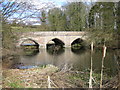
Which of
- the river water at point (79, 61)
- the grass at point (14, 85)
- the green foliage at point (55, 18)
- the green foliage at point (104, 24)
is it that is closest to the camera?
the grass at point (14, 85)

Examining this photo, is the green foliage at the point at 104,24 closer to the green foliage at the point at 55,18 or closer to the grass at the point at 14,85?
the green foliage at the point at 55,18

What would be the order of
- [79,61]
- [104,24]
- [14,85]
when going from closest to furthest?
[14,85]
[104,24]
[79,61]

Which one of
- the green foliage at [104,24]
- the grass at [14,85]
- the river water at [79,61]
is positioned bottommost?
the river water at [79,61]

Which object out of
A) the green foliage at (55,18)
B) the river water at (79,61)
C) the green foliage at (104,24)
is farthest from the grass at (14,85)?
the green foliage at (104,24)

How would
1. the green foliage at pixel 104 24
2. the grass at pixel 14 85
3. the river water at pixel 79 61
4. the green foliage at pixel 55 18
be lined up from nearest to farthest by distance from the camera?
the grass at pixel 14 85
the green foliage at pixel 55 18
the river water at pixel 79 61
the green foliage at pixel 104 24

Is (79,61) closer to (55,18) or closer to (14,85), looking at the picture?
(55,18)

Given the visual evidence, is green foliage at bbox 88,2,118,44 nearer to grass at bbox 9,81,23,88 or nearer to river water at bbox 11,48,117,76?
river water at bbox 11,48,117,76

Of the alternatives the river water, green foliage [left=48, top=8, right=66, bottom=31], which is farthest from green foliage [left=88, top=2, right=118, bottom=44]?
green foliage [left=48, top=8, right=66, bottom=31]

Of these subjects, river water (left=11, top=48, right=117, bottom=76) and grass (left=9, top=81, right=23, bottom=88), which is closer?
grass (left=9, top=81, right=23, bottom=88)

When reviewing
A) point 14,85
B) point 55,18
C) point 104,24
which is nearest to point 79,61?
point 104,24

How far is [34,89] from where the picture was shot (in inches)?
77.5

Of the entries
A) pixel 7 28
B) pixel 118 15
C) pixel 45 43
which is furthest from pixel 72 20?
pixel 7 28

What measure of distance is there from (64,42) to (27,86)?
38.2 feet

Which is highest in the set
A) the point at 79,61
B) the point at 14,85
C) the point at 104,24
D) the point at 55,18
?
the point at 55,18
